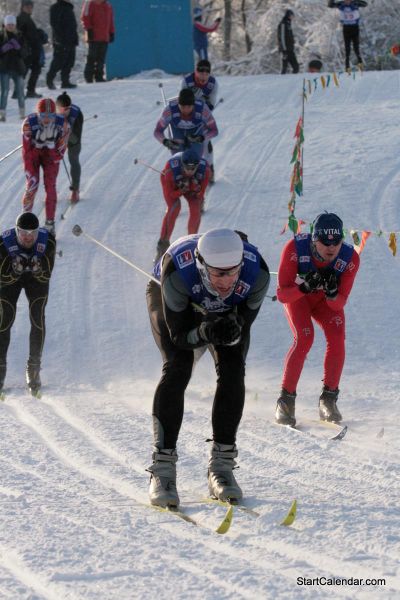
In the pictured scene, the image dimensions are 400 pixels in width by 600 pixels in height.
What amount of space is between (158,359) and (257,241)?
3.05 m

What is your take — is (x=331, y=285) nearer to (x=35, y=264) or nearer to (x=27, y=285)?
(x=35, y=264)

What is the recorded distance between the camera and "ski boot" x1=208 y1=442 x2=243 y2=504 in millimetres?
5641

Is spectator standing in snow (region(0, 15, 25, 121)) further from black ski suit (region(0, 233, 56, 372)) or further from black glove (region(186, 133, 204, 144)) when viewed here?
black ski suit (region(0, 233, 56, 372))

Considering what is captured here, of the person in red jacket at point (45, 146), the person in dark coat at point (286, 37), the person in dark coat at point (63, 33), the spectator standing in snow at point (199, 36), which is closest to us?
the person in red jacket at point (45, 146)

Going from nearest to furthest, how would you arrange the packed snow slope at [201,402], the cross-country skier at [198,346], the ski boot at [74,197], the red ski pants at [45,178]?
the packed snow slope at [201,402]
the cross-country skier at [198,346]
the red ski pants at [45,178]
the ski boot at [74,197]

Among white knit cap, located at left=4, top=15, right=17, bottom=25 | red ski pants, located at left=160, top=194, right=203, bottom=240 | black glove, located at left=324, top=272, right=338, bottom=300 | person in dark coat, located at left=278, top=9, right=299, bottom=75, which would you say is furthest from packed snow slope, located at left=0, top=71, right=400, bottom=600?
person in dark coat, located at left=278, top=9, right=299, bottom=75

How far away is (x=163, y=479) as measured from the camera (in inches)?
221

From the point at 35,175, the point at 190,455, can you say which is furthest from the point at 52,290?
the point at 190,455

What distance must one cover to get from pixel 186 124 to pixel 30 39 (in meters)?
7.69

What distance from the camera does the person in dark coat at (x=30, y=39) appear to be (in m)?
18.9

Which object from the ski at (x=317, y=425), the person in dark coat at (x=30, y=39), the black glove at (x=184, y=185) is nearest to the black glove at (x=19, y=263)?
the ski at (x=317, y=425)

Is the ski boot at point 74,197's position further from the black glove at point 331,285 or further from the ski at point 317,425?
the black glove at point 331,285

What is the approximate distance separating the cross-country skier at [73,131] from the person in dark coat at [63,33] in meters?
6.69

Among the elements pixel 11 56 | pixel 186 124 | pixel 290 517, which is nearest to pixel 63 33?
pixel 11 56
